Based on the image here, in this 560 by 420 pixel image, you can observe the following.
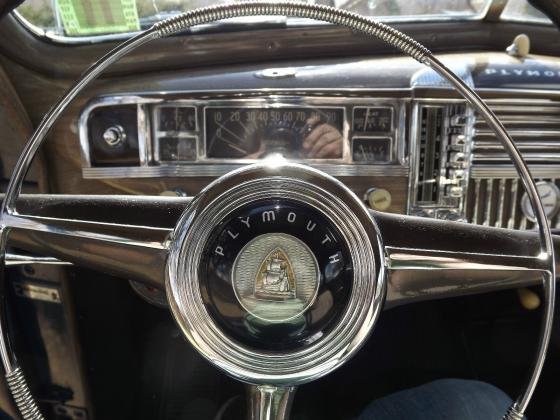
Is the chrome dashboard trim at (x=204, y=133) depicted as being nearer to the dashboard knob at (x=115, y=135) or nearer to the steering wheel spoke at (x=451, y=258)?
the dashboard knob at (x=115, y=135)

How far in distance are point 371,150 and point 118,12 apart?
0.63 meters

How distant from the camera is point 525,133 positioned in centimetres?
146

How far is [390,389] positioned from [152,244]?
1115 millimetres

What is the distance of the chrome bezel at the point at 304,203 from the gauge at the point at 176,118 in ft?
1.70

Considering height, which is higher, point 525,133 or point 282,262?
point 525,133

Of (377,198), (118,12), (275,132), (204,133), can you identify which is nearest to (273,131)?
(275,132)

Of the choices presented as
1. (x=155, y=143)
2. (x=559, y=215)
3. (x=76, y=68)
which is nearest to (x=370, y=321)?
(x=155, y=143)

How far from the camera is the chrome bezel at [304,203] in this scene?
0.88 meters

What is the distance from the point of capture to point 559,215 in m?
1.51

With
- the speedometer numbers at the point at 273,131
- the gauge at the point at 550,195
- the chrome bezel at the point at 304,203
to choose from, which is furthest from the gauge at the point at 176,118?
the gauge at the point at 550,195

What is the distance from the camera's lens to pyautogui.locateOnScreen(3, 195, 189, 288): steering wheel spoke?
0.93m

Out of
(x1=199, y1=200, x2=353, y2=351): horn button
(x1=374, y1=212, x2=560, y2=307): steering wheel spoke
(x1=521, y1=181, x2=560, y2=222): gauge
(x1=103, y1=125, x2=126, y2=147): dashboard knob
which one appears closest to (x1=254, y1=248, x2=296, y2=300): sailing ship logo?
(x1=199, y1=200, x2=353, y2=351): horn button

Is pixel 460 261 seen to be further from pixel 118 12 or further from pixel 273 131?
pixel 118 12

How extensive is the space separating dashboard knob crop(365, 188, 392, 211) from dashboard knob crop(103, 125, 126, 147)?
1.71ft
